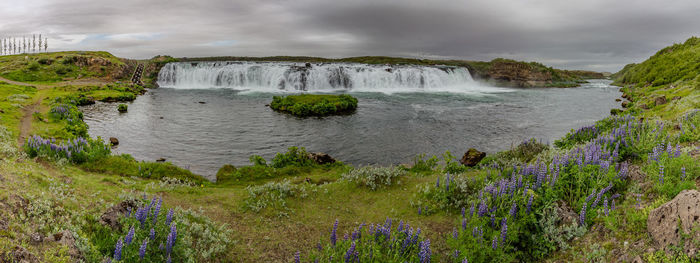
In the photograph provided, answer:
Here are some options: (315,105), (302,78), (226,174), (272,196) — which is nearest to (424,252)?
(272,196)

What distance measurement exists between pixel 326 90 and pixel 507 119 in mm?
31958

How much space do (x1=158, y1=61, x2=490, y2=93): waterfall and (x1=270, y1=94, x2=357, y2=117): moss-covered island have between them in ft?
65.4

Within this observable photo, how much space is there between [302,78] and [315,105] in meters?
25.4

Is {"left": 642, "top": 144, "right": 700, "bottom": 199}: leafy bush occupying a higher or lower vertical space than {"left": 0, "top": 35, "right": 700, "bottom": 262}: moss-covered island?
higher

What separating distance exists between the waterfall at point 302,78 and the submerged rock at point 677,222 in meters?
51.4

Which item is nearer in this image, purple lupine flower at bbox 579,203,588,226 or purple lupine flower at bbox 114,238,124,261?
purple lupine flower at bbox 114,238,124,261

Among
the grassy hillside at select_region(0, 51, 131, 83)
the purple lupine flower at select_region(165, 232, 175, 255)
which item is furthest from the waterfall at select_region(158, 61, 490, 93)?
the purple lupine flower at select_region(165, 232, 175, 255)

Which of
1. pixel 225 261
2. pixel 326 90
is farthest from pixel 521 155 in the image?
pixel 326 90

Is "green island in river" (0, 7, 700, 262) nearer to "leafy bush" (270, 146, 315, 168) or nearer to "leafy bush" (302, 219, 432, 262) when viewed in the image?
"leafy bush" (302, 219, 432, 262)

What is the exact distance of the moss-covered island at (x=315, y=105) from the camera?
31.9 meters

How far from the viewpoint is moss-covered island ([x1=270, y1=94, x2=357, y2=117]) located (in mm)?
31922

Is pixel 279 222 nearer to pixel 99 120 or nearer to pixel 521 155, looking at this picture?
pixel 521 155

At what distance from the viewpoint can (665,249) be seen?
391 centimetres

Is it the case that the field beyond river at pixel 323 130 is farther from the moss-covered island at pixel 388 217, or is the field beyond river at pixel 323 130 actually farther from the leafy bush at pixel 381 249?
the leafy bush at pixel 381 249
